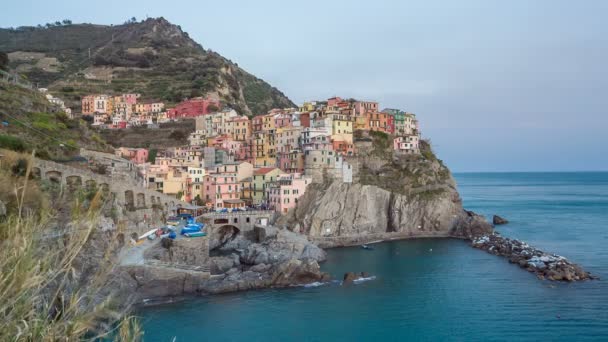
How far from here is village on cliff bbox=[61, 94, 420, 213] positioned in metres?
43.8

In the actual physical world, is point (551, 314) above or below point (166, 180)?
below

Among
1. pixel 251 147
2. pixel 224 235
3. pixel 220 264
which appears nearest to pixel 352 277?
pixel 220 264

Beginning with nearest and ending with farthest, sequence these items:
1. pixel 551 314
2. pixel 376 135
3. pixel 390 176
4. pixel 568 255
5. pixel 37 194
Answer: pixel 37 194, pixel 551 314, pixel 568 255, pixel 390 176, pixel 376 135

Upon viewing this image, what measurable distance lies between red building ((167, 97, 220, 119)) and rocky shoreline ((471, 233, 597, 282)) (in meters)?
36.2

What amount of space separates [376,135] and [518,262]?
2252 cm

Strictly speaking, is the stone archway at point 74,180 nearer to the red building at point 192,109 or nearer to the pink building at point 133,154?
the pink building at point 133,154

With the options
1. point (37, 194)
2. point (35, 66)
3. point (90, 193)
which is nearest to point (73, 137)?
point (90, 193)

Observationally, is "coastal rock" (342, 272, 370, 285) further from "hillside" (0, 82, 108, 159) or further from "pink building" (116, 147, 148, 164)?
"pink building" (116, 147, 148, 164)

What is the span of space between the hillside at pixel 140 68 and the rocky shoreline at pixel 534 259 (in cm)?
4315

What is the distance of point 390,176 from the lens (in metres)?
49.2

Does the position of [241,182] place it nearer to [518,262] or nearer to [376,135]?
[376,135]

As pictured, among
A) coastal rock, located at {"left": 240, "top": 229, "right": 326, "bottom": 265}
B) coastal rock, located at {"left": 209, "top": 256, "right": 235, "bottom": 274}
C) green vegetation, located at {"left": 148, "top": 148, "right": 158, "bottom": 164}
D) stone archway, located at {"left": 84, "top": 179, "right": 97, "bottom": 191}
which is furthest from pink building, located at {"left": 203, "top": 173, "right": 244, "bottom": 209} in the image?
stone archway, located at {"left": 84, "top": 179, "right": 97, "bottom": 191}

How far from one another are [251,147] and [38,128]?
72.8ft

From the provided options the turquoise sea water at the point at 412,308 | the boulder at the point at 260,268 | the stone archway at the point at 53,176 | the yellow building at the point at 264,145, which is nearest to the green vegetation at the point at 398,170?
the yellow building at the point at 264,145
